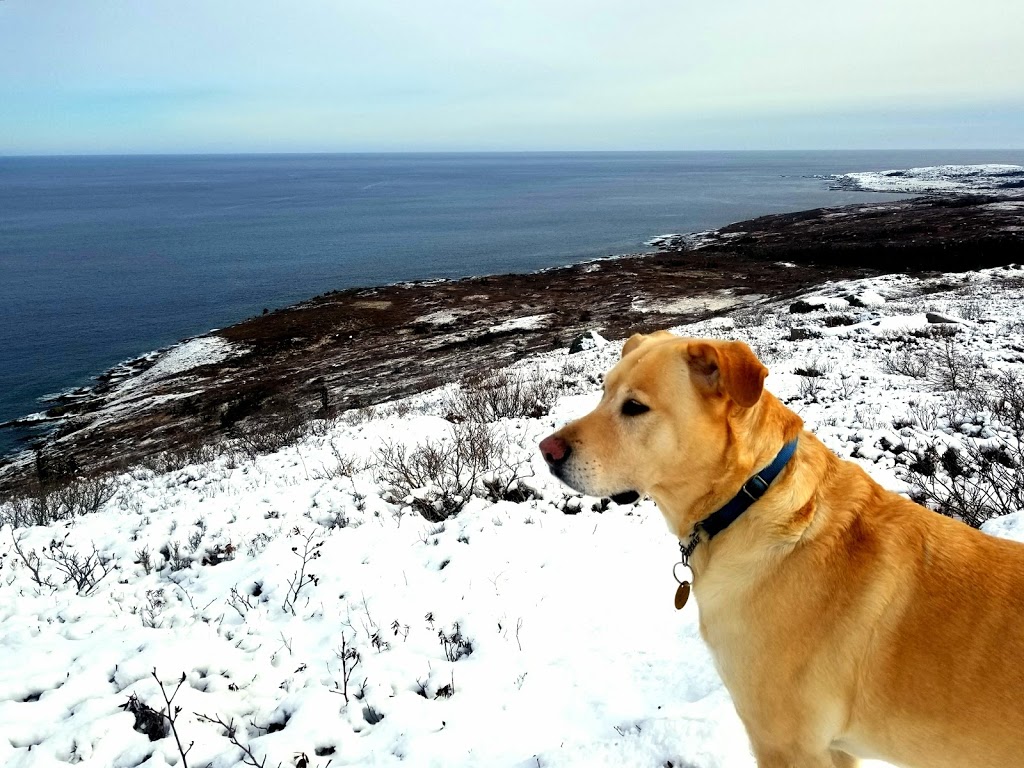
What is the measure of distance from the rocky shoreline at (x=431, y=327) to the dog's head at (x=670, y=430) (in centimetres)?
1771

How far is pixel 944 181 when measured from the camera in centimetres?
11981

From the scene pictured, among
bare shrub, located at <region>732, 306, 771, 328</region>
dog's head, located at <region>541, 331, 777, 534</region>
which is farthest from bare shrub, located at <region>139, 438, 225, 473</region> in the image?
bare shrub, located at <region>732, 306, 771, 328</region>

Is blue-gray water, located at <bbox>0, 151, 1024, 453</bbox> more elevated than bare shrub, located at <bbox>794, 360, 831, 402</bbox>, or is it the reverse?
blue-gray water, located at <bbox>0, 151, 1024, 453</bbox>

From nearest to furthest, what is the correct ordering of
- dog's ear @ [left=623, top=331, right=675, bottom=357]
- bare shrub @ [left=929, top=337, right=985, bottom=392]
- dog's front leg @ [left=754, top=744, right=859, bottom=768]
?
dog's front leg @ [left=754, top=744, right=859, bottom=768], dog's ear @ [left=623, top=331, right=675, bottom=357], bare shrub @ [left=929, top=337, right=985, bottom=392]

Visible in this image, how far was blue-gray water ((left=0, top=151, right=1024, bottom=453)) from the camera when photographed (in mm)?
37625

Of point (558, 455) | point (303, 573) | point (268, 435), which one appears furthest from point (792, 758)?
point (268, 435)

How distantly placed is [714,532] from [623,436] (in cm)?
65

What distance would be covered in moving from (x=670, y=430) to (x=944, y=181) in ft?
507

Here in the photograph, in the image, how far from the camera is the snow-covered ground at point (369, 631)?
3.56 metres

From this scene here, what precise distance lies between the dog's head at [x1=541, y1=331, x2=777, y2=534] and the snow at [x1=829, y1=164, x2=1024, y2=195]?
402ft

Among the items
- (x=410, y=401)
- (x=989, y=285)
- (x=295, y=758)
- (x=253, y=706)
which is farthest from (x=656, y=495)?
(x=989, y=285)

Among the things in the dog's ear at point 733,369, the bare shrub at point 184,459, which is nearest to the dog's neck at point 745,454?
the dog's ear at point 733,369

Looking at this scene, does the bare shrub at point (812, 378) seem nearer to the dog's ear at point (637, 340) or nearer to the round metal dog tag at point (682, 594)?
the dog's ear at point (637, 340)

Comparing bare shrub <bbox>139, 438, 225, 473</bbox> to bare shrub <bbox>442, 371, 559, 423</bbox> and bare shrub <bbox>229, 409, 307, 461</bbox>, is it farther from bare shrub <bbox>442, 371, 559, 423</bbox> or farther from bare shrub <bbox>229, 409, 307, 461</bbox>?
bare shrub <bbox>442, 371, 559, 423</bbox>
